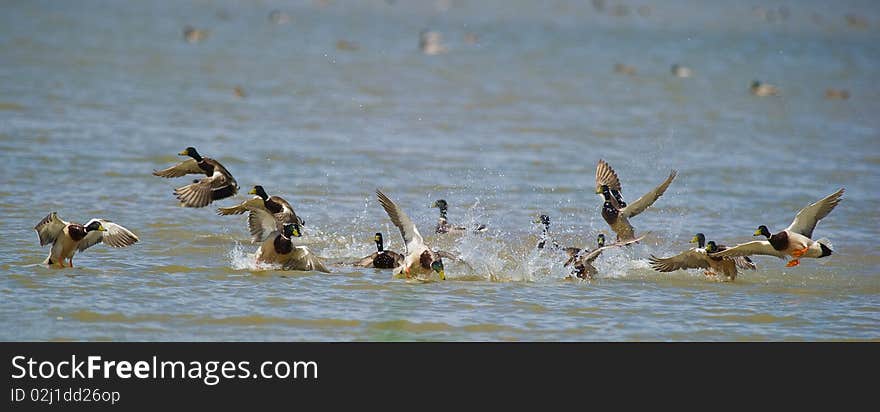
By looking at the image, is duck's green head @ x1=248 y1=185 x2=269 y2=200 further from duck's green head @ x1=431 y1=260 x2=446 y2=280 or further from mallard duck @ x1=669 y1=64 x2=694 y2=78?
mallard duck @ x1=669 y1=64 x2=694 y2=78

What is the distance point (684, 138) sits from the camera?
69.9 ft

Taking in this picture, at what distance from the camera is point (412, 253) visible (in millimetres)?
10836

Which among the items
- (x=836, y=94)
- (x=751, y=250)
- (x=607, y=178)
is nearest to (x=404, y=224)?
(x=751, y=250)

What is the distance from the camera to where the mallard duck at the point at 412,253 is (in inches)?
425

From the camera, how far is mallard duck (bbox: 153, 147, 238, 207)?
38.9 ft

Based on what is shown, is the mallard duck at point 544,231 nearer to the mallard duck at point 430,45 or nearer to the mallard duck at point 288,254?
the mallard duck at point 288,254

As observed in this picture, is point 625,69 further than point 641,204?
Yes

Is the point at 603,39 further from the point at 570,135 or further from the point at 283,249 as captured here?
the point at 283,249

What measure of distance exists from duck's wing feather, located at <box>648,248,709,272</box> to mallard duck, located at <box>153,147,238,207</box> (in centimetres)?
400

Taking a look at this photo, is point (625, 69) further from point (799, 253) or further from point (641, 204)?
point (799, 253)

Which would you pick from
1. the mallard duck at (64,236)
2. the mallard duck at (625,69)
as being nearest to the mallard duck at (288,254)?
the mallard duck at (64,236)

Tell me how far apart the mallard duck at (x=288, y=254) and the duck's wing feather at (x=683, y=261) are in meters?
2.92

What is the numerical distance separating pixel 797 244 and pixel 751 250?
425 mm

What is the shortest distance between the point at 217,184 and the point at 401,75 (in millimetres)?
17400
